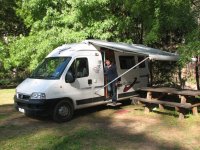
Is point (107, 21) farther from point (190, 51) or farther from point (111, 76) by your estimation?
point (190, 51)

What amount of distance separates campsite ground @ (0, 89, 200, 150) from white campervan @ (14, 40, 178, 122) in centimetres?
51

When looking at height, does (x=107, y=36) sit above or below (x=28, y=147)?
above

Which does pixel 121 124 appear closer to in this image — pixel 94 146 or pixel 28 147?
pixel 94 146

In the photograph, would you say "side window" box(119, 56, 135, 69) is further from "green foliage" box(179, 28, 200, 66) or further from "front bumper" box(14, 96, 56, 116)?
"front bumper" box(14, 96, 56, 116)

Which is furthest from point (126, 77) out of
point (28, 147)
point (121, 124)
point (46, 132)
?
point (28, 147)

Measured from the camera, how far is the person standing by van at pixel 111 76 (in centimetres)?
1237

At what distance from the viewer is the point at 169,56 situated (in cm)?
1266

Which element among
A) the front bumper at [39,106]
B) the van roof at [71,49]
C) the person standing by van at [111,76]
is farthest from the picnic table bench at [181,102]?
the front bumper at [39,106]

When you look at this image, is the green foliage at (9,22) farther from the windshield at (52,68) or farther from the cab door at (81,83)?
the cab door at (81,83)

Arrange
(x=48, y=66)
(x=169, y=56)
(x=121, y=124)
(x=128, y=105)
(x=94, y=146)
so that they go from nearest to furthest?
(x=94, y=146) → (x=121, y=124) → (x=48, y=66) → (x=169, y=56) → (x=128, y=105)

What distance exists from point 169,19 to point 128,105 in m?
4.00

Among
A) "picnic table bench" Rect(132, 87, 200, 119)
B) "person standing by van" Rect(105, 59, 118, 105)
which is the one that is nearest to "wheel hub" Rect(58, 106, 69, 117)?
"person standing by van" Rect(105, 59, 118, 105)

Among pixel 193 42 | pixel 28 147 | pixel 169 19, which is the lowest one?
pixel 28 147

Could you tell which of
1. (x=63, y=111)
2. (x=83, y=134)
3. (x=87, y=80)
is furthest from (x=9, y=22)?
(x=83, y=134)
